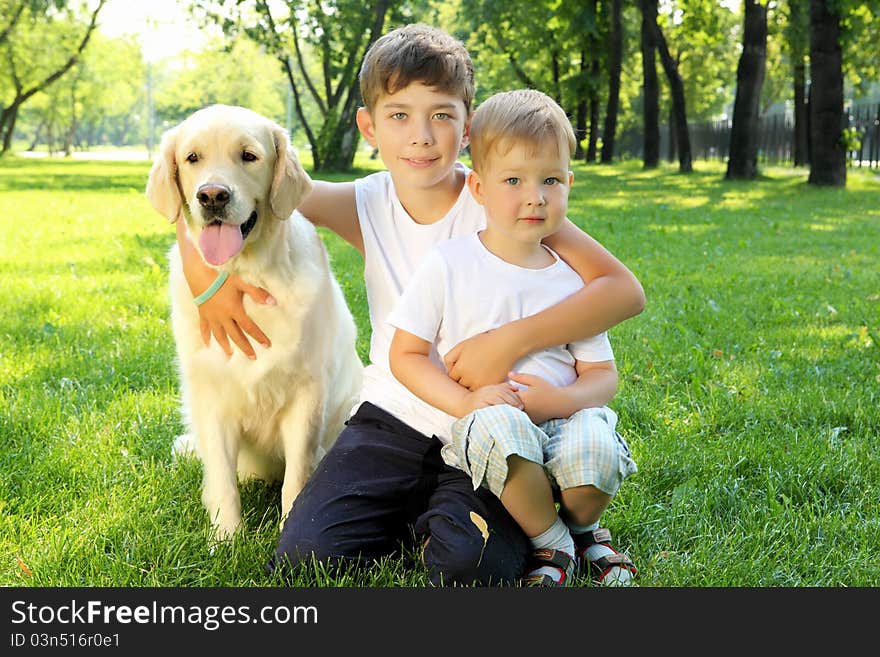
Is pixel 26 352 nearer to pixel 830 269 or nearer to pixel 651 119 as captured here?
pixel 830 269

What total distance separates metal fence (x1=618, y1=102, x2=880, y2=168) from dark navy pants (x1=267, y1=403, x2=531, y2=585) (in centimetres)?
2412

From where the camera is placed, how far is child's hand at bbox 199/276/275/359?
2982 millimetres

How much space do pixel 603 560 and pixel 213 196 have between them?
1608 millimetres

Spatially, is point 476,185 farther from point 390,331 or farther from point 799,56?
point 799,56

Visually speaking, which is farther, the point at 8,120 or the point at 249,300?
the point at 8,120

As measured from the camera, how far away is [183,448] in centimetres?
356

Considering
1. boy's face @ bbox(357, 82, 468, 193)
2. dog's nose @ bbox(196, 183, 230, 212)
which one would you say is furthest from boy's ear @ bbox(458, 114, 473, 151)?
dog's nose @ bbox(196, 183, 230, 212)

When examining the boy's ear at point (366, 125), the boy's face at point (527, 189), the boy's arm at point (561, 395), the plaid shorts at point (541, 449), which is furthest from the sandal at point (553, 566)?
the boy's ear at point (366, 125)

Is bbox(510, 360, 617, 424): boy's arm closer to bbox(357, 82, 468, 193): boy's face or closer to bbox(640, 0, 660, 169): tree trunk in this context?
bbox(357, 82, 468, 193): boy's face

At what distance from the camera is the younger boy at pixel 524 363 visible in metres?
2.54

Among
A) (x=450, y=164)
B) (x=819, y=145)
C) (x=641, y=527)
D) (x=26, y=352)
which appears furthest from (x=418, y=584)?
(x=819, y=145)

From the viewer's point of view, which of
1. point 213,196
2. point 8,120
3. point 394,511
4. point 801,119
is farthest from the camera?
point 8,120

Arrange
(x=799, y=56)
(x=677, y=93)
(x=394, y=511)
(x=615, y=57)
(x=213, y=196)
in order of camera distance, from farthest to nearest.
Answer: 1. (x=615, y=57)
2. (x=799, y=56)
3. (x=677, y=93)
4. (x=394, y=511)
5. (x=213, y=196)

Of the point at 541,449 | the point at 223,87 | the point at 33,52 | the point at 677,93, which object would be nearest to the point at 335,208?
the point at 541,449
